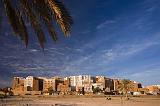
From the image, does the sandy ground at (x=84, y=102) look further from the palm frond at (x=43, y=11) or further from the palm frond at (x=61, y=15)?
the palm frond at (x=61, y=15)

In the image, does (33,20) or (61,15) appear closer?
(61,15)

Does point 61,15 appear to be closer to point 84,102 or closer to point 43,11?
point 43,11

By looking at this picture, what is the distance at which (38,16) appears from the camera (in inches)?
228

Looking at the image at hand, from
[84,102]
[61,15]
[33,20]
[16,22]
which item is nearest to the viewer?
[61,15]

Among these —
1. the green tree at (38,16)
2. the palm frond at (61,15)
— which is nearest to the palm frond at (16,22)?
the green tree at (38,16)

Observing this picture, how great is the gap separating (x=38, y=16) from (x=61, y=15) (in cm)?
70

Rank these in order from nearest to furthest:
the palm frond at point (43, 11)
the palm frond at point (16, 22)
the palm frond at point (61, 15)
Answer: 1. the palm frond at point (61, 15)
2. the palm frond at point (43, 11)
3. the palm frond at point (16, 22)

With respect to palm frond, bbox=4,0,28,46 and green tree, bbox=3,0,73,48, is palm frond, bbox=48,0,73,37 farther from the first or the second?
palm frond, bbox=4,0,28,46

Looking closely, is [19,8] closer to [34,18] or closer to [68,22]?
[34,18]

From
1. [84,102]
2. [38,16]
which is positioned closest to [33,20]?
[38,16]

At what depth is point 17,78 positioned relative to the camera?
185500mm

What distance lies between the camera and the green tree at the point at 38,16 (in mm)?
5363

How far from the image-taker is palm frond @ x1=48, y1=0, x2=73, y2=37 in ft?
17.4

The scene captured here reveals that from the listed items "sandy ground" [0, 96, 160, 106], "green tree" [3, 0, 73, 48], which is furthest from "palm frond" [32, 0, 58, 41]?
"sandy ground" [0, 96, 160, 106]
